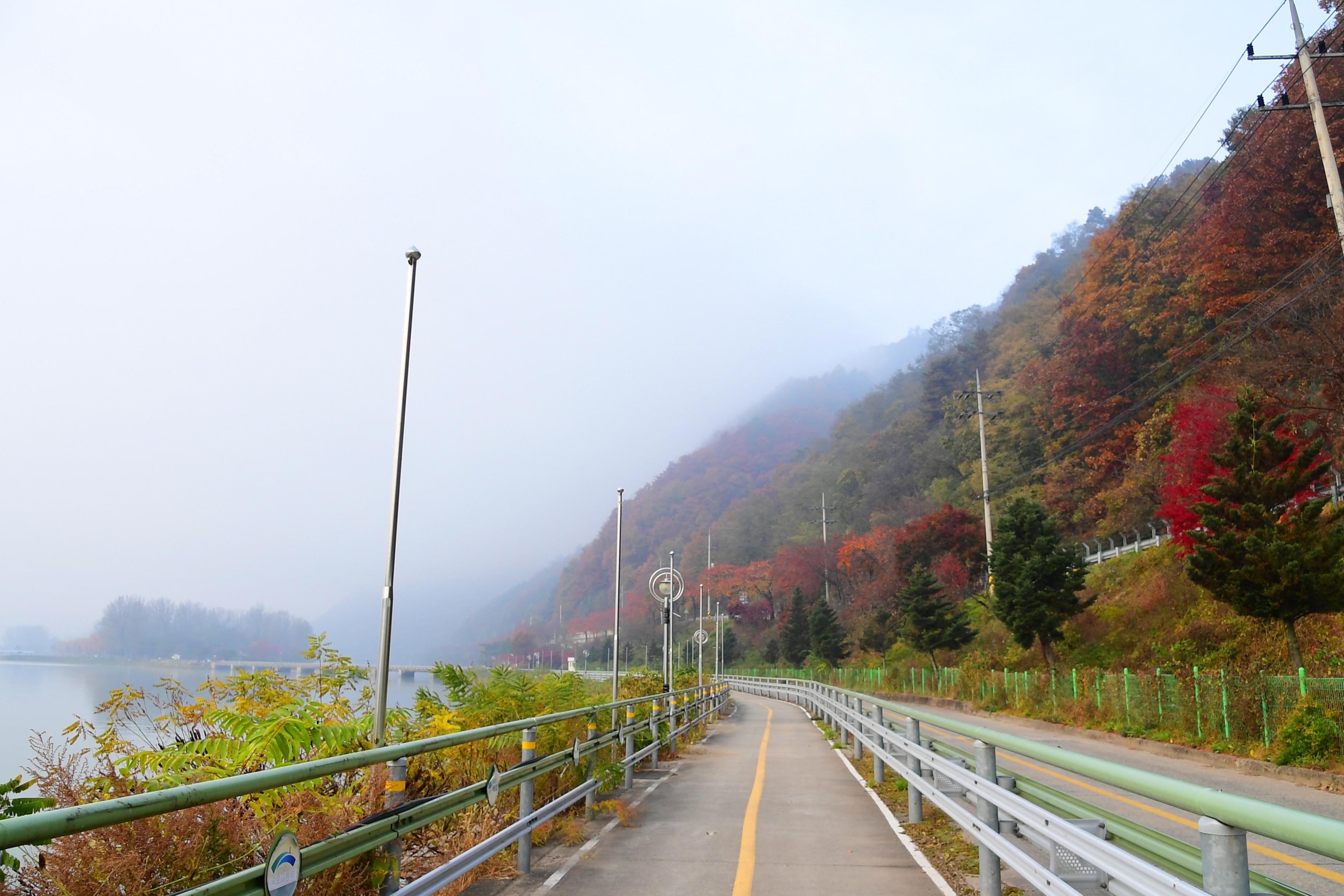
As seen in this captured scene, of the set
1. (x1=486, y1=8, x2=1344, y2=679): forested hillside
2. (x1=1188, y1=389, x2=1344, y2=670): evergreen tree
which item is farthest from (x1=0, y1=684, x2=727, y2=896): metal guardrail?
(x1=486, y1=8, x2=1344, y2=679): forested hillside

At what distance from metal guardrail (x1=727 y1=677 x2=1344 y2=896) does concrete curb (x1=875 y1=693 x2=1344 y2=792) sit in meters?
9.47

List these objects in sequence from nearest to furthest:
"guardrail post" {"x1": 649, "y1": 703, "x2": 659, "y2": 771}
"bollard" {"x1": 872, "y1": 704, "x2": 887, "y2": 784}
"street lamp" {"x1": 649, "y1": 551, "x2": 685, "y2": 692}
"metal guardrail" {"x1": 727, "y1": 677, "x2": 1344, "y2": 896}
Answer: "metal guardrail" {"x1": 727, "y1": 677, "x2": 1344, "y2": 896}
"bollard" {"x1": 872, "y1": 704, "x2": 887, "y2": 784}
"guardrail post" {"x1": 649, "y1": 703, "x2": 659, "y2": 771}
"street lamp" {"x1": 649, "y1": 551, "x2": 685, "y2": 692}

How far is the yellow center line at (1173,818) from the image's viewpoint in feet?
25.3

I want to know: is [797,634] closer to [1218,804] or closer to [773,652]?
[773,652]

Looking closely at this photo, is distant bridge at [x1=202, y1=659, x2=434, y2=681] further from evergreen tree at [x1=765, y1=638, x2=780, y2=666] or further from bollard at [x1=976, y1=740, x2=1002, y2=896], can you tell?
evergreen tree at [x1=765, y1=638, x2=780, y2=666]

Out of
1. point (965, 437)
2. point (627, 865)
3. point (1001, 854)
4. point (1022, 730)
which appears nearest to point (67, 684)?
point (1022, 730)

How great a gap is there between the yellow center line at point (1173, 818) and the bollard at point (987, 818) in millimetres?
1500

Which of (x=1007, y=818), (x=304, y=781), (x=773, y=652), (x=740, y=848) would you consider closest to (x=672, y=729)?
(x=740, y=848)

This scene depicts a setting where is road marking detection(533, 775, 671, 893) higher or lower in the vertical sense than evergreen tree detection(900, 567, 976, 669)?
lower

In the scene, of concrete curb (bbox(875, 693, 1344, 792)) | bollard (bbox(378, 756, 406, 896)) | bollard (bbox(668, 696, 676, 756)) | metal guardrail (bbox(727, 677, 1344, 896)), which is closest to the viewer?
metal guardrail (bbox(727, 677, 1344, 896))

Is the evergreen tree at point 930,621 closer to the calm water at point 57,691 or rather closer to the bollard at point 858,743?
the calm water at point 57,691

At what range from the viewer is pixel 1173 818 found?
10.6m

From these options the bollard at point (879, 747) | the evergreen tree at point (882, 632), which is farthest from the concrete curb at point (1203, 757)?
the evergreen tree at point (882, 632)

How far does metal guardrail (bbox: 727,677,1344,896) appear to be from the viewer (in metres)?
2.51
